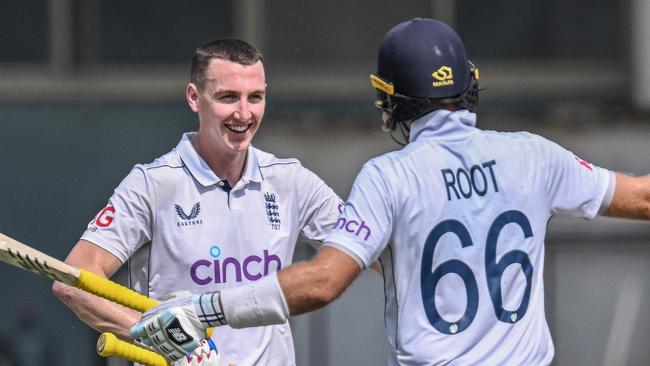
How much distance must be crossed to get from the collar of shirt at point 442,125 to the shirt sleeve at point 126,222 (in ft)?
4.69

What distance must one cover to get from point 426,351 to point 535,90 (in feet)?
24.3

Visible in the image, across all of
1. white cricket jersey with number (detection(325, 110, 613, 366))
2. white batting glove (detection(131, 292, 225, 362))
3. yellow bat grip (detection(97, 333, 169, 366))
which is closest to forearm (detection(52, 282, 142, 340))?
yellow bat grip (detection(97, 333, 169, 366))

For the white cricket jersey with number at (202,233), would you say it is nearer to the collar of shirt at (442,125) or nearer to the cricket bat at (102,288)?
the cricket bat at (102,288)

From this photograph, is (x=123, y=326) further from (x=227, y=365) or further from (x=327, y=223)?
(x=327, y=223)

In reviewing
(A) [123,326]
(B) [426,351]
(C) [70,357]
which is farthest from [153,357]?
(C) [70,357]

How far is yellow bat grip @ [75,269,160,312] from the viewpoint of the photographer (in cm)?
554

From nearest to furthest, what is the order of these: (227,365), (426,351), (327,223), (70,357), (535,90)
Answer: (426,351) < (227,365) < (327,223) < (70,357) < (535,90)

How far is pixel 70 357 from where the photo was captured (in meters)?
11.5

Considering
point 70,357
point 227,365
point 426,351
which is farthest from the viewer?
point 70,357

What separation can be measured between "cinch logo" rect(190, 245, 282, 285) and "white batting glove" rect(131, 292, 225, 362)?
0.96 m

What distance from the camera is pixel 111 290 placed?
554 cm

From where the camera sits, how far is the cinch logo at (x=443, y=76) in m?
5.25

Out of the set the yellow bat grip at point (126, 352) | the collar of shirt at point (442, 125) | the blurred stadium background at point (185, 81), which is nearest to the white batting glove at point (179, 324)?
the yellow bat grip at point (126, 352)

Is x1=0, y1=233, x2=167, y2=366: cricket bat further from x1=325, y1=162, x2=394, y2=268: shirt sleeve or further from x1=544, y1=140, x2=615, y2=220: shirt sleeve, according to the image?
x1=544, y1=140, x2=615, y2=220: shirt sleeve
